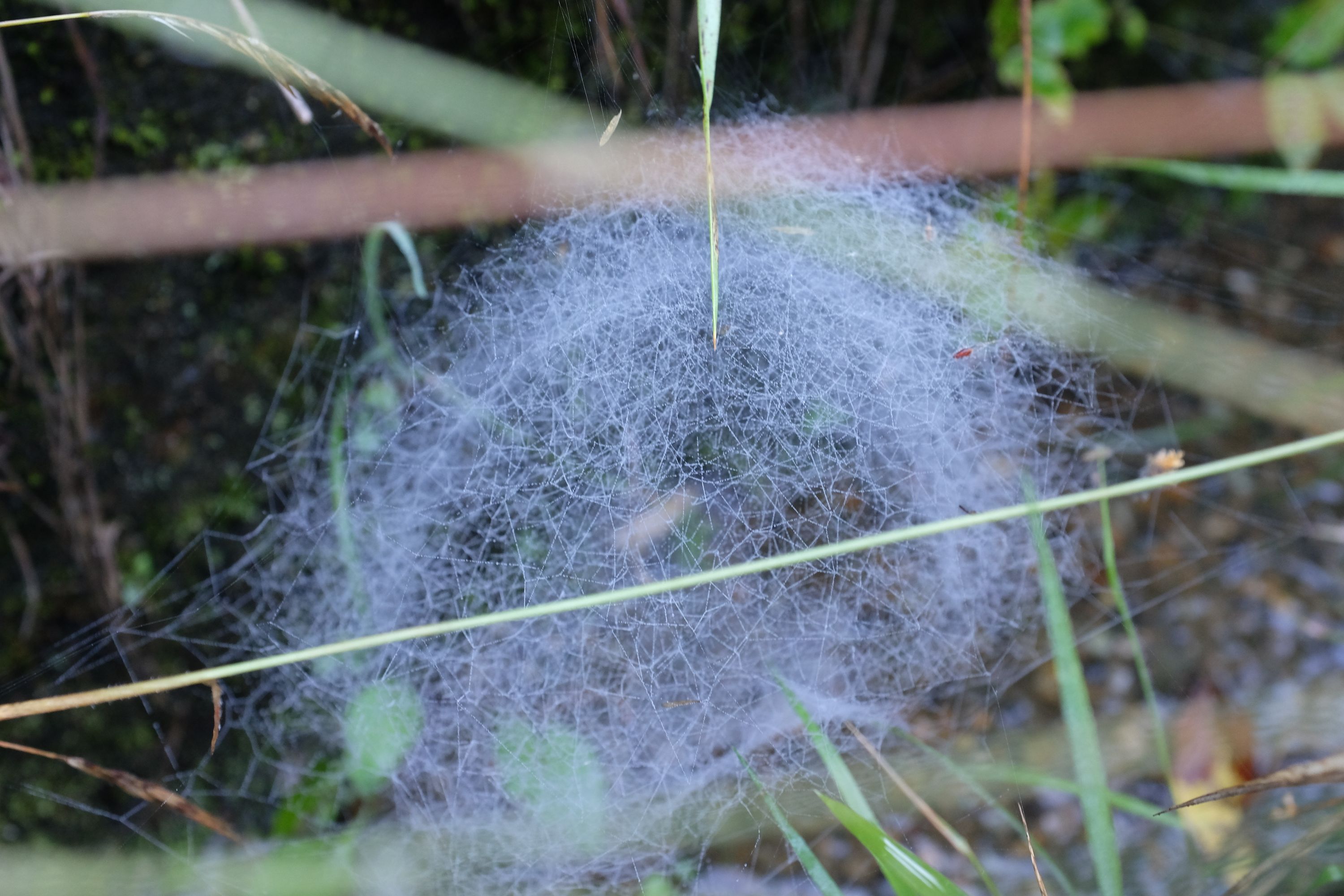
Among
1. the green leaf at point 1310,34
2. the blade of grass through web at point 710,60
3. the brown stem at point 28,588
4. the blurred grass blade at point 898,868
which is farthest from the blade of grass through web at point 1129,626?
the brown stem at point 28,588

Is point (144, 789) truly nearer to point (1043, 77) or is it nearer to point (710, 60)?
point (710, 60)

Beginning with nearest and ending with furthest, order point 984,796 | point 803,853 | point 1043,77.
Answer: point 803,853 → point 984,796 → point 1043,77

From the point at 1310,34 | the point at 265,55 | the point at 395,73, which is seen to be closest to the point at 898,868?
the point at 265,55

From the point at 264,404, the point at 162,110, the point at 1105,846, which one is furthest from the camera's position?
the point at 264,404

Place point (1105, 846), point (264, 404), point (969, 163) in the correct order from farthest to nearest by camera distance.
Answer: point (969, 163) → point (264, 404) → point (1105, 846)

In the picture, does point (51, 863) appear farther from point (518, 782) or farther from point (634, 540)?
point (634, 540)

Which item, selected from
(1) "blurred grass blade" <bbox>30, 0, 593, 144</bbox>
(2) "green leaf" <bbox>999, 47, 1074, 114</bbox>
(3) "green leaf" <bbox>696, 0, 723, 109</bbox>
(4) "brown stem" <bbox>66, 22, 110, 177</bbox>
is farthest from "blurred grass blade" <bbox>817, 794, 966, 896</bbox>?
(4) "brown stem" <bbox>66, 22, 110, 177</bbox>

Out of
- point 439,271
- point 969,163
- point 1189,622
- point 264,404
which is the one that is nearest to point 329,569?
point 264,404
